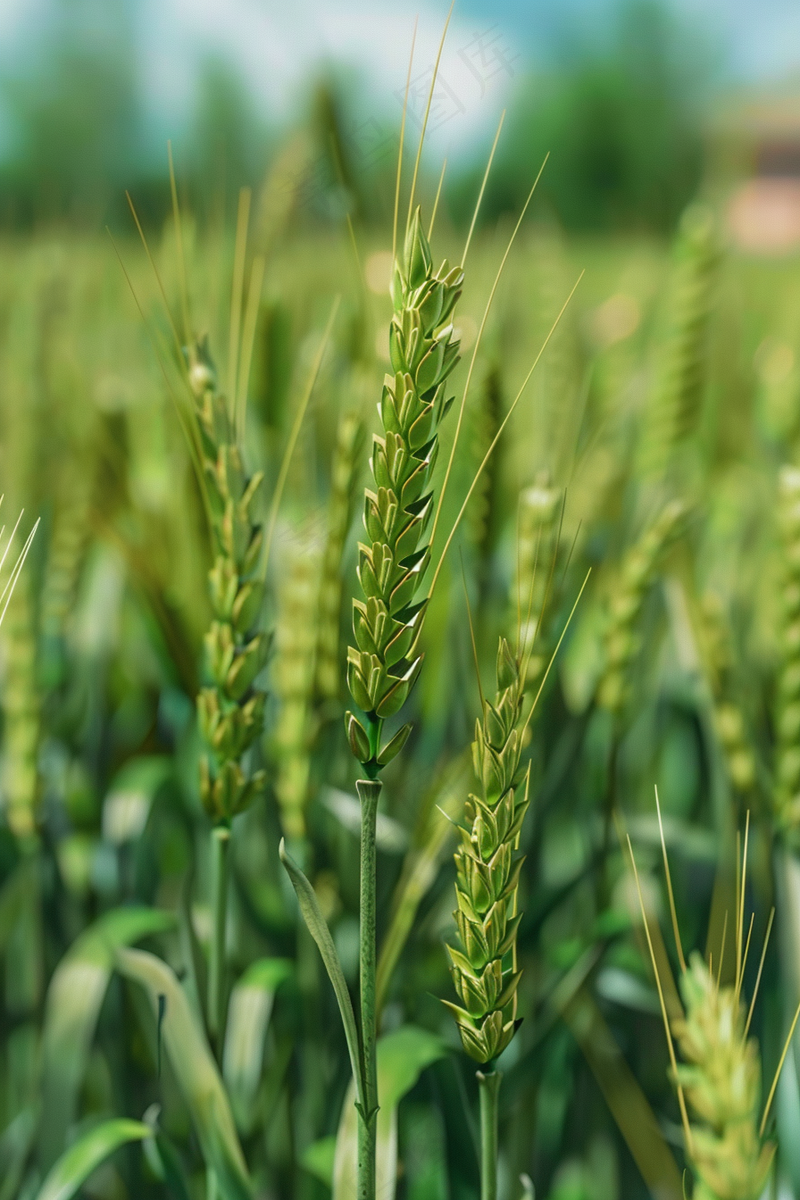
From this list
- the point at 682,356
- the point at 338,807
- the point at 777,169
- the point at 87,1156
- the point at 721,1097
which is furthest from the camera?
the point at 777,169

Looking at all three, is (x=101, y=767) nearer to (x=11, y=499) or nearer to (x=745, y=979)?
(x=11, y=499)

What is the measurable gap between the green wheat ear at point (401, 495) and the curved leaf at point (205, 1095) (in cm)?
13

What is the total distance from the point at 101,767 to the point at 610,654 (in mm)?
326

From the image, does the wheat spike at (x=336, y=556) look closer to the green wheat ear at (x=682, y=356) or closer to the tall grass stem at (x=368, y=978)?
the tall grass stem at (x=368, y=978)

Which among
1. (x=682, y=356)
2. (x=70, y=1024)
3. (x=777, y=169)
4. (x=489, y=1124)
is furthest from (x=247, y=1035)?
(x=777, y=169)

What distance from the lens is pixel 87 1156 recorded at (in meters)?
0.29

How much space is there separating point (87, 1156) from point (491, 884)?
188 mm

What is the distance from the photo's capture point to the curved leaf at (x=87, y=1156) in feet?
0.94

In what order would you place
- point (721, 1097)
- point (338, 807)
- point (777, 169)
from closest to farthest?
point (721, 1097) < point (338, 807) < point (777, 169)

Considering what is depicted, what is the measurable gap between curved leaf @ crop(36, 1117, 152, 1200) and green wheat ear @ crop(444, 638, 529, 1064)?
0.15 m

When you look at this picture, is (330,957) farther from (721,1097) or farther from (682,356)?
(682,356)

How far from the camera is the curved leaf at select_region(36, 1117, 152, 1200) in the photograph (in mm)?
286

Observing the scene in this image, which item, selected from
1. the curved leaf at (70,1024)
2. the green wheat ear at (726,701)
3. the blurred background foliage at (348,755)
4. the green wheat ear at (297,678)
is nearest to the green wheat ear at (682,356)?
the blurred background foliage at (348,755)

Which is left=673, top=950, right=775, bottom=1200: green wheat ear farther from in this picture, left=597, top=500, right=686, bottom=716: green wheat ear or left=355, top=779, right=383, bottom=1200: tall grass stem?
left=597, top=500, right=686, bottom=716: green wheat ear
